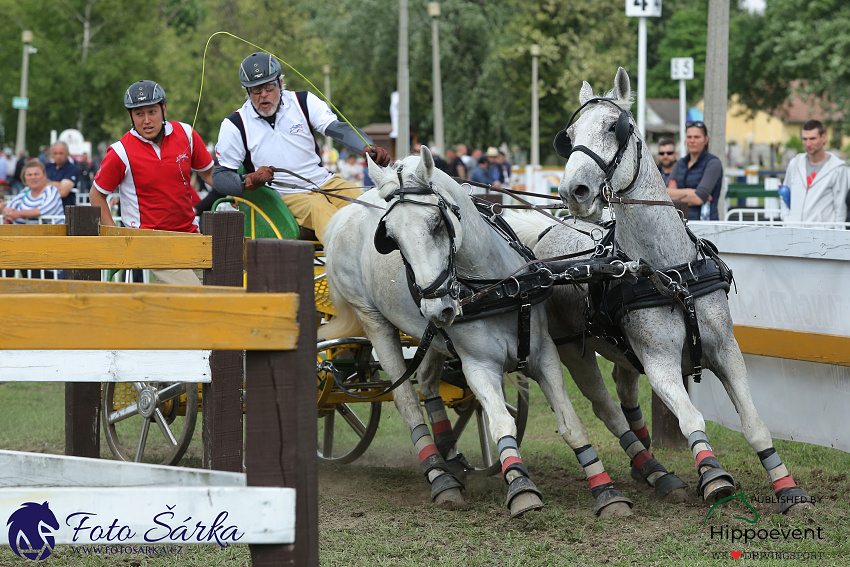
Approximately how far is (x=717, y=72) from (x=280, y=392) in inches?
336

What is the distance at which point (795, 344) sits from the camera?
544 cm

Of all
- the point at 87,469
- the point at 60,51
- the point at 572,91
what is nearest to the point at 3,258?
the point at 87,469

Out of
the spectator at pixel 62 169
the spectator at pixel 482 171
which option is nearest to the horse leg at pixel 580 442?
the spectator at pixel 62 169

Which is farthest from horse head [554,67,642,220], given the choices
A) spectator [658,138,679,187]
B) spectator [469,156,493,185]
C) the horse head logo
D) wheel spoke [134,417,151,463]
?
spectator [469,156,493,185]

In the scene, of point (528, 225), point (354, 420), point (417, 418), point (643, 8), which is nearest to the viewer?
point (417, 418)

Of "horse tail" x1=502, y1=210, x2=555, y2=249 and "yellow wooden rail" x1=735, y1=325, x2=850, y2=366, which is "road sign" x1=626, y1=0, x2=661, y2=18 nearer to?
"horse tail" x1=502, y1=210, x2=555, y2=249

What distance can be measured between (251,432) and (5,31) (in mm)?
35483

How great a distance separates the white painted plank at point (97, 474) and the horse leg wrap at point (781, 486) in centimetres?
297

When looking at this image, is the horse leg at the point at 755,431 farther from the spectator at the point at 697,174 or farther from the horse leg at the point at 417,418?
the spectator at the point at 697,174

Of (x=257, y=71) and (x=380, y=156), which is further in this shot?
(x=257, y=71)

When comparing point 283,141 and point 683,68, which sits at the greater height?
point 683,68

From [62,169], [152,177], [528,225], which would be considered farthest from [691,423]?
[62,169]

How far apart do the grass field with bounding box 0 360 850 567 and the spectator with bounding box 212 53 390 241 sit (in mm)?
1839

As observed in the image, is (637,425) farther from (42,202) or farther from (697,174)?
(42,202)
